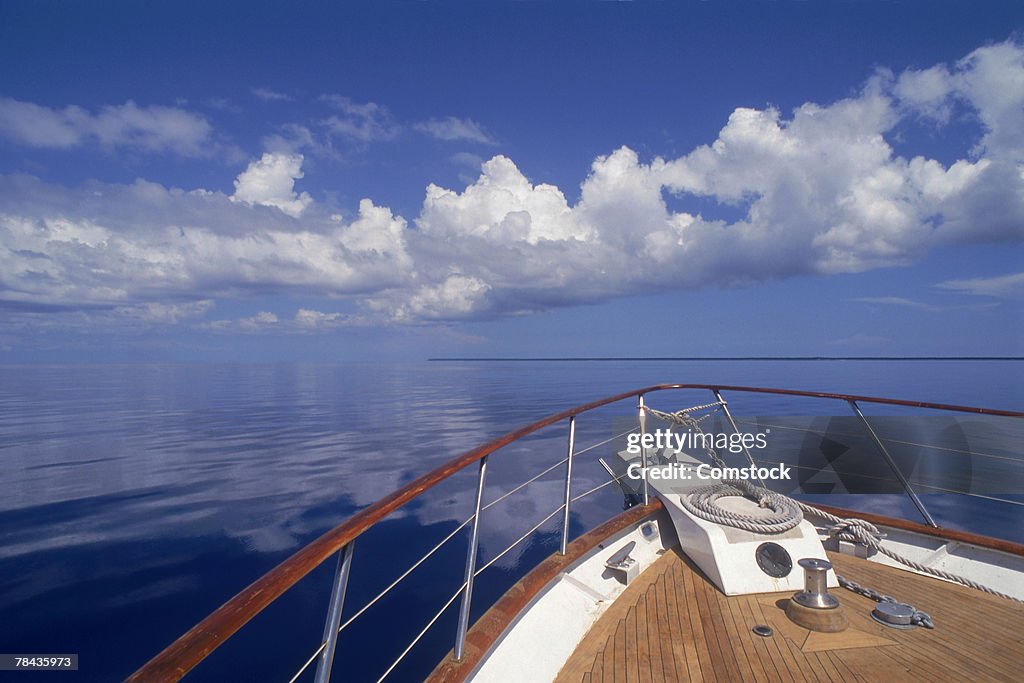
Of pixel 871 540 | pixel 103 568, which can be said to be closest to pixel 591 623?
pixel 871 540

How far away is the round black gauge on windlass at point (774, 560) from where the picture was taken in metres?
2.80

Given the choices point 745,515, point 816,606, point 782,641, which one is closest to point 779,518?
point 745,515

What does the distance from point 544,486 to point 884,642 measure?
29.4 ft

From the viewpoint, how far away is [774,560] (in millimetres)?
2844

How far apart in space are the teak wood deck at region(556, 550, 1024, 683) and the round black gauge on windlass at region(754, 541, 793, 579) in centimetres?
13

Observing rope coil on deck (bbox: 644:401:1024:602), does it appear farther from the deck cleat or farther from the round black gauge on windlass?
the deck cleat

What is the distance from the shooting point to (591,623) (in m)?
2.48

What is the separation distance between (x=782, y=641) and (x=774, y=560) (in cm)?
63

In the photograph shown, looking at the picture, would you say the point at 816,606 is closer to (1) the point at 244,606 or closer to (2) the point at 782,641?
(2) the point at 782,641

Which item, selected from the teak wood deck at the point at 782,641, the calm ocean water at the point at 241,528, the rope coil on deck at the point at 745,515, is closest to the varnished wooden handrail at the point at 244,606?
the teak wood deck at the point at 782,641

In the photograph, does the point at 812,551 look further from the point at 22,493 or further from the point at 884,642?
the point at 22,493

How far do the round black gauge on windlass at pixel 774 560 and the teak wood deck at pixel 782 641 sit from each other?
0.13m

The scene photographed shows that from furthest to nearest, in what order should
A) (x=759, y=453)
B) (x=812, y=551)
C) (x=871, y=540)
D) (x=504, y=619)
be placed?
(x=759, y=453), (x=871, y=540), (x=812, y=551), (x=504, y=619)

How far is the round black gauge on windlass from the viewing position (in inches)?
110
